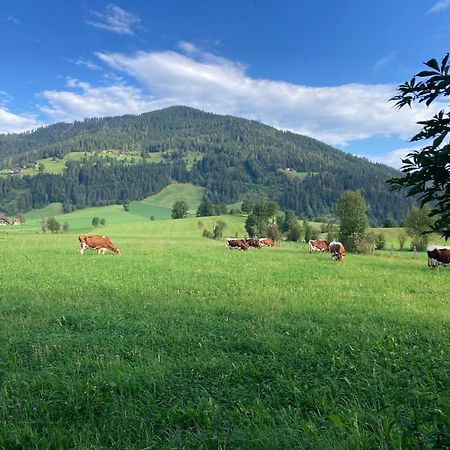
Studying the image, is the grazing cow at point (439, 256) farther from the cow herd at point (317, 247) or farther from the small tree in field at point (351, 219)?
the small tree in field at point (351, 219)

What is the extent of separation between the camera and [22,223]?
152m

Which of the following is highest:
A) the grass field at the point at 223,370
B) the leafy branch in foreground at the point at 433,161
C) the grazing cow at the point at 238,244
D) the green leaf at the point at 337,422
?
the leafy branch in foreground at the point at 433,161

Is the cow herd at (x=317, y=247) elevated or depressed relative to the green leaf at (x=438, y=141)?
depressed

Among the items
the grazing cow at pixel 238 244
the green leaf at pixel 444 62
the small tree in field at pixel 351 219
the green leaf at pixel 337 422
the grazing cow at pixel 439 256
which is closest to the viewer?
the green leaf at pixel 444 62

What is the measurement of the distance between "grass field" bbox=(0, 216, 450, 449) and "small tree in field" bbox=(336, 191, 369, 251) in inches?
1705

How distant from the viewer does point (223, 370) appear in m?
6.95

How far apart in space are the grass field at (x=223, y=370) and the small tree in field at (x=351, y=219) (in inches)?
1705

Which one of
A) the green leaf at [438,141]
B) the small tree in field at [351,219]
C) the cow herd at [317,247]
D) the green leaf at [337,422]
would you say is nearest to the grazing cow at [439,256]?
the cow herd at [317,247]

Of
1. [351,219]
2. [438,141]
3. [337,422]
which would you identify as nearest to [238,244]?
[351,219]

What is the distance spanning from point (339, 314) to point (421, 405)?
232 inches

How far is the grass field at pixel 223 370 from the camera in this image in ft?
15.8

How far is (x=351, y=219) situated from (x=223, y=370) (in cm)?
5354

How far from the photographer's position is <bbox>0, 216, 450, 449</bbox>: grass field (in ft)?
15.8

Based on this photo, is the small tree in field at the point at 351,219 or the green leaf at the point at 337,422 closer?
the green leaf at the point at 337,422
